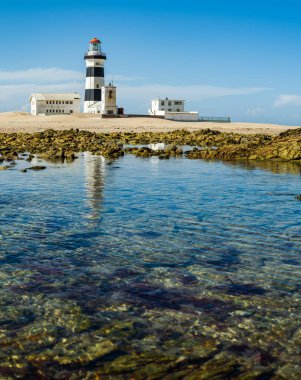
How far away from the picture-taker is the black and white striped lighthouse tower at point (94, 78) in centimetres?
10021

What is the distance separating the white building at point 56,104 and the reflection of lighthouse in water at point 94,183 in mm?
74382

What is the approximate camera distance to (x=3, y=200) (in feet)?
56.8

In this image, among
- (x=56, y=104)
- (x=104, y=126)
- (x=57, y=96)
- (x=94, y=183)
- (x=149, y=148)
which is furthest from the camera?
(x=57, y=96)

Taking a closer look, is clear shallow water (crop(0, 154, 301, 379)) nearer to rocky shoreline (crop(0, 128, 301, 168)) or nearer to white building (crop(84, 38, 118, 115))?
rocky shoreline (crop(0, 128, 301, 168))

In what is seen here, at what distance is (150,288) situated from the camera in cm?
862

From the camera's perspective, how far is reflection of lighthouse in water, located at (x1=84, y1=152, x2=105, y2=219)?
1620 centimetres

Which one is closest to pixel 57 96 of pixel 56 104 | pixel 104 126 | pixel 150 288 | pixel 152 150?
pixel 56 104

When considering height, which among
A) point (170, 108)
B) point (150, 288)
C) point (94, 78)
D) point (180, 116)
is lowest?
point (150, 288)

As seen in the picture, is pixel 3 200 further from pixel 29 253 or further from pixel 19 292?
pixel 19 292

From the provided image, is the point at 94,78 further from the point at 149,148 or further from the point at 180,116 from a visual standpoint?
the point at 149,148

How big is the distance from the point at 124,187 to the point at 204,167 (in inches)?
396

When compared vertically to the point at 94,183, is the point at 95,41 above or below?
above

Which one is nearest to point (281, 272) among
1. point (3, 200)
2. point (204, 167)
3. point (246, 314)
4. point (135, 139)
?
point (246, 314)

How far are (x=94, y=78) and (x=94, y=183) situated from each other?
82270mm
